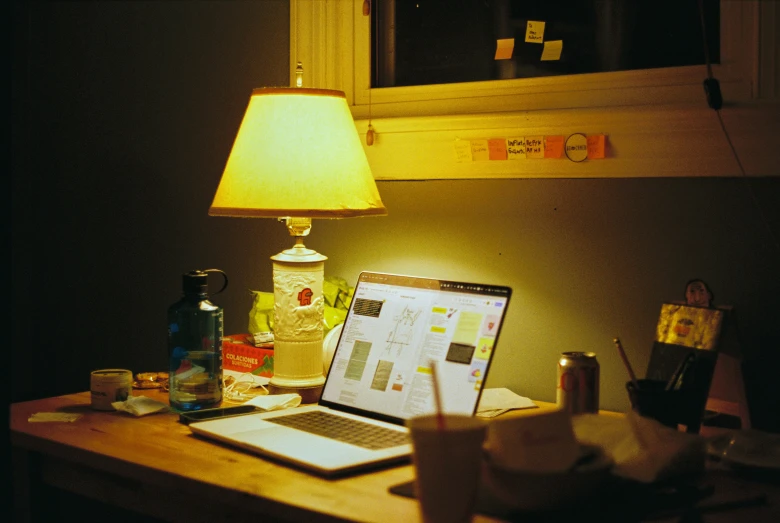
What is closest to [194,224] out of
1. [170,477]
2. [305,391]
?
[305,391]

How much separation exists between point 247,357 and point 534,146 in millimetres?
794

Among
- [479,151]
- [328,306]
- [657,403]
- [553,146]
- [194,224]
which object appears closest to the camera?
[657,403]

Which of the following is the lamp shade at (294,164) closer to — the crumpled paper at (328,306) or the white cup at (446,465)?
the crumpled paper at (328,306)

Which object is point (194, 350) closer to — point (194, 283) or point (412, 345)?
point (194, 283)

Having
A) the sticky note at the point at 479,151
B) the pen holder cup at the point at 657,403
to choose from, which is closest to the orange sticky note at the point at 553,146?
the sticky note at the point at 479,151

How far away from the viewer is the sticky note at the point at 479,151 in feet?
5.89

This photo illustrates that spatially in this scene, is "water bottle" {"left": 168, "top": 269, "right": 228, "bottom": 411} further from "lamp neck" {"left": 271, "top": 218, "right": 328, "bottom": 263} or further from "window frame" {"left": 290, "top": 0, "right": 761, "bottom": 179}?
"window frame" {"left": 290, "top": 0, "right": 761, "bottom": 179}

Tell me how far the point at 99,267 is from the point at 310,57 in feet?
2.92

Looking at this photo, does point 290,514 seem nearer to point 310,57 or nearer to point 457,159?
point 457,159

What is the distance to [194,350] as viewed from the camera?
5.43ft

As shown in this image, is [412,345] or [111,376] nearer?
[412,345]

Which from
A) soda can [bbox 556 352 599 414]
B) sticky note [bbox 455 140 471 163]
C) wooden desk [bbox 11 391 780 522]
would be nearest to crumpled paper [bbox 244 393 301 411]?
wooden desk [bbox 11 391 780 522]

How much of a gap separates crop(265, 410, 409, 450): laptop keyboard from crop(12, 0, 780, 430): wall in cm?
46

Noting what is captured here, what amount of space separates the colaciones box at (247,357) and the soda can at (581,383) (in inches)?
27.2
